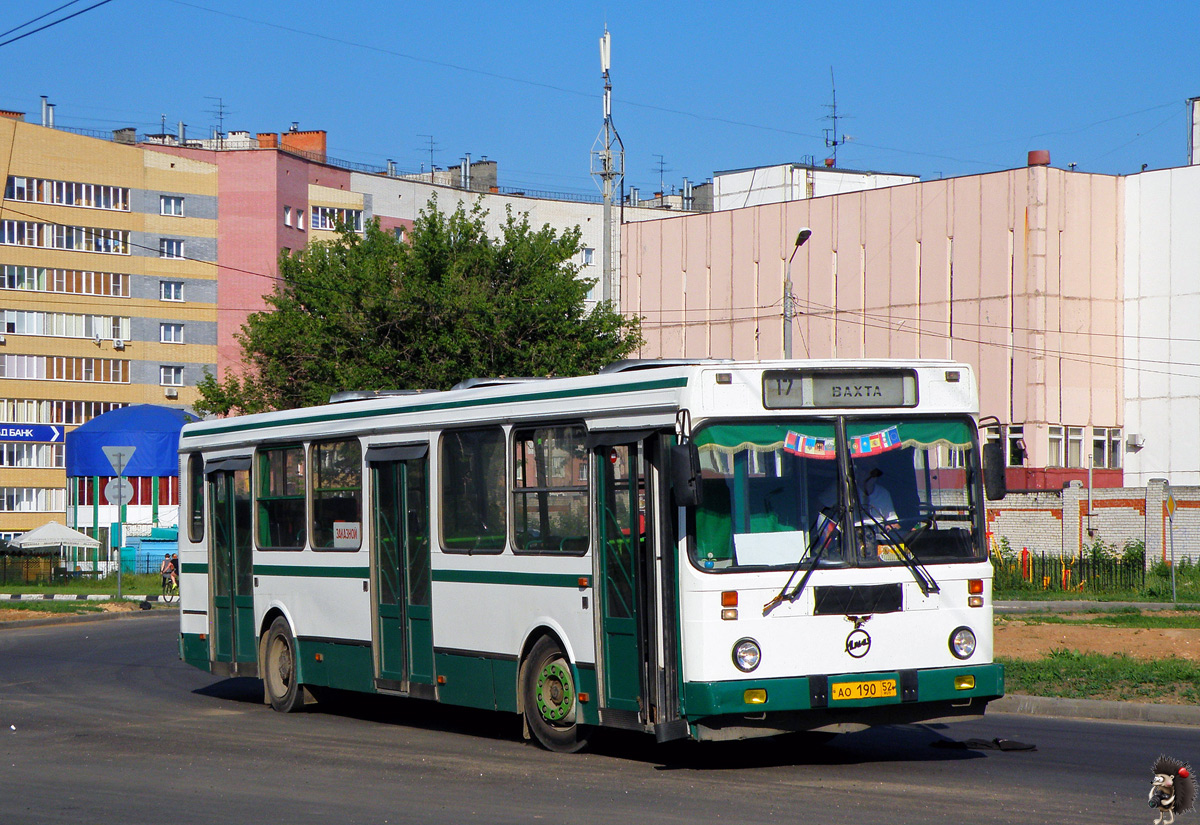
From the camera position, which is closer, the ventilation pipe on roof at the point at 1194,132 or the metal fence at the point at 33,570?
the metal fence at the point at 33,570

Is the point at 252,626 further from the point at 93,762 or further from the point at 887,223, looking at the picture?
the point at 887,223

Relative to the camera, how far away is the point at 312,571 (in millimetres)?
14633

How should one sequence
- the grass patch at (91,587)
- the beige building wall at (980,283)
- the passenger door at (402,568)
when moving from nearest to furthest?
the passenger door at (402,568) < the grass patch at (91,587) < the beige building wall at (980,283)

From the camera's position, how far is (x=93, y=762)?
38.3 feet

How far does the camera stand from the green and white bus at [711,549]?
1028cm

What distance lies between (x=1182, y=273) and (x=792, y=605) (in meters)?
53.4

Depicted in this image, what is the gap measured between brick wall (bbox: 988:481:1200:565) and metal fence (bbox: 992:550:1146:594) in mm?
1490

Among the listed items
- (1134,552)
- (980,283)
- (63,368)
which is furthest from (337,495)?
(63,368)

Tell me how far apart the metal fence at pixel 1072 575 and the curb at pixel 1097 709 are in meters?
24.9

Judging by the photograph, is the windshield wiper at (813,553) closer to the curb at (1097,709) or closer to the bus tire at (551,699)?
the bus tire at (551,699)

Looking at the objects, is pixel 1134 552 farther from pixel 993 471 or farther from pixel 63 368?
pixel 63 368

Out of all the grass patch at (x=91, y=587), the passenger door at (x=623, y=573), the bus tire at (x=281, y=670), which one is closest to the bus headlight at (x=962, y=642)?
the passenger door at (x=623, y=573)

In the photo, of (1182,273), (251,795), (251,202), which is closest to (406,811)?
(251,795)

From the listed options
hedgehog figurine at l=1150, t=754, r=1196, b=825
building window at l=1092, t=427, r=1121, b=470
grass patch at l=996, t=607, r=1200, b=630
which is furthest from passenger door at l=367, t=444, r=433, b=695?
building window at l=1092, t=427, r=1121, b=470
